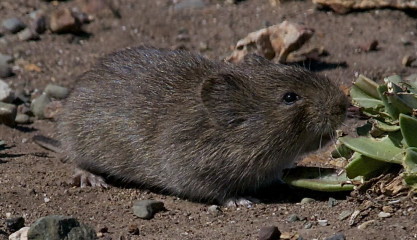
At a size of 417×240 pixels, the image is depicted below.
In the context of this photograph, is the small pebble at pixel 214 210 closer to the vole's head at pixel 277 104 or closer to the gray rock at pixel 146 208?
the gray rock at pixel 146 208

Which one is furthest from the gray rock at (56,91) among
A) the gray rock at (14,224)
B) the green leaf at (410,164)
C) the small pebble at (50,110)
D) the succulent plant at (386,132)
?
the green leaf at (410,164)

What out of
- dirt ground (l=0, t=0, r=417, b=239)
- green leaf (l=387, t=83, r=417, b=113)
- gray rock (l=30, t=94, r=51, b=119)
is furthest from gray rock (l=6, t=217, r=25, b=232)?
gray rock (l=30, t=94, r=51, b=119)

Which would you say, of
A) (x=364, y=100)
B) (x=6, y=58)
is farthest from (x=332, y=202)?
(x=6, y=58)

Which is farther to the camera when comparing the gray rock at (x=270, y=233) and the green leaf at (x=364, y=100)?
the green leaf at (x=364, y=100)

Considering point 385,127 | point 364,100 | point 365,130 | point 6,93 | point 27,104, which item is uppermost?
point 364,100

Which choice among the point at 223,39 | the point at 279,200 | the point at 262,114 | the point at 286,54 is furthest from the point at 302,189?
the point at 223,39

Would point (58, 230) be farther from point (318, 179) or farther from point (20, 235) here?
point (318, 179)
